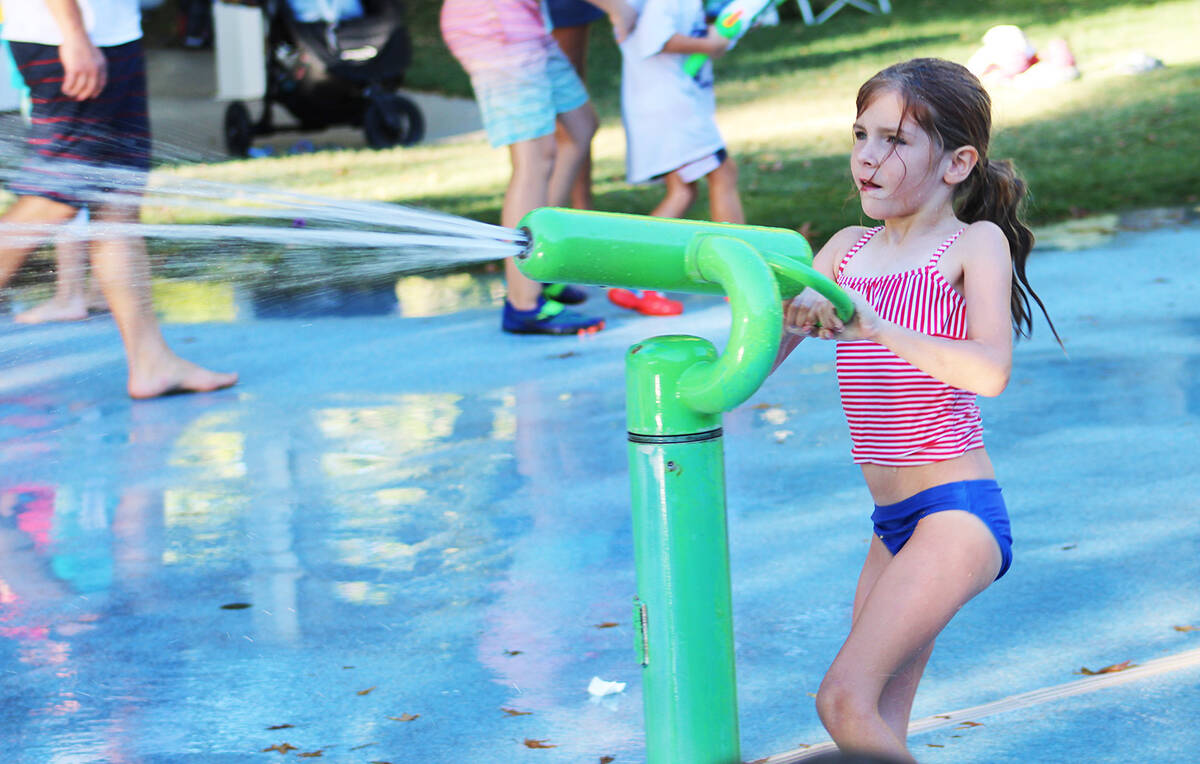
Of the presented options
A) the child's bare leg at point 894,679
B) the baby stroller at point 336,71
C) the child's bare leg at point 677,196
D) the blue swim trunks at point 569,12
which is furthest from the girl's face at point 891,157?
the baby stroller at point 336,71

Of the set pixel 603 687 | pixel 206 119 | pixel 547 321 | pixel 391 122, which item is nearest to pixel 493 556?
pixel 603 687

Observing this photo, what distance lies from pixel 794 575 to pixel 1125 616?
665 millimetres

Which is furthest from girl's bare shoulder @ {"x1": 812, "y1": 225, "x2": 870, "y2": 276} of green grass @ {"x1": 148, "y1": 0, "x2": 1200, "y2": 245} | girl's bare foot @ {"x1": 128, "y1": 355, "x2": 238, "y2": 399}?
green grass @ {"x1": 148, "y1": 0, "x2": 1200, "y2": 245}

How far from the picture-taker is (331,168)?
397 inches

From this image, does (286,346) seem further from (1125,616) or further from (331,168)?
(331,168)

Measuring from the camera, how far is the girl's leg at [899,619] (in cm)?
182

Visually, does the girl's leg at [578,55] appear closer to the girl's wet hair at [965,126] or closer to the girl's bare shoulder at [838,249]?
the girl's bare shoulder at [838,249]

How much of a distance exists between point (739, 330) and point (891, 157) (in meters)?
0.64

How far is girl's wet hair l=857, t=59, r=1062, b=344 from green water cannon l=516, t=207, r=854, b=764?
48 centimetres

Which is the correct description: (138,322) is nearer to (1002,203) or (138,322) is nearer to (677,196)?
(677,196)

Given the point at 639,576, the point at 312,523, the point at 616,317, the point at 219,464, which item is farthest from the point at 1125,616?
the point at 616,317

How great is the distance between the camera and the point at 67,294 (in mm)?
5754

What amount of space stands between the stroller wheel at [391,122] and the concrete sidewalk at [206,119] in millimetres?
315

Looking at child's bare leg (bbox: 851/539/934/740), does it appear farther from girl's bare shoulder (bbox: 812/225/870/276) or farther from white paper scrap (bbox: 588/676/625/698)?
white paper scrap (bbox: 588/676/625/698)
